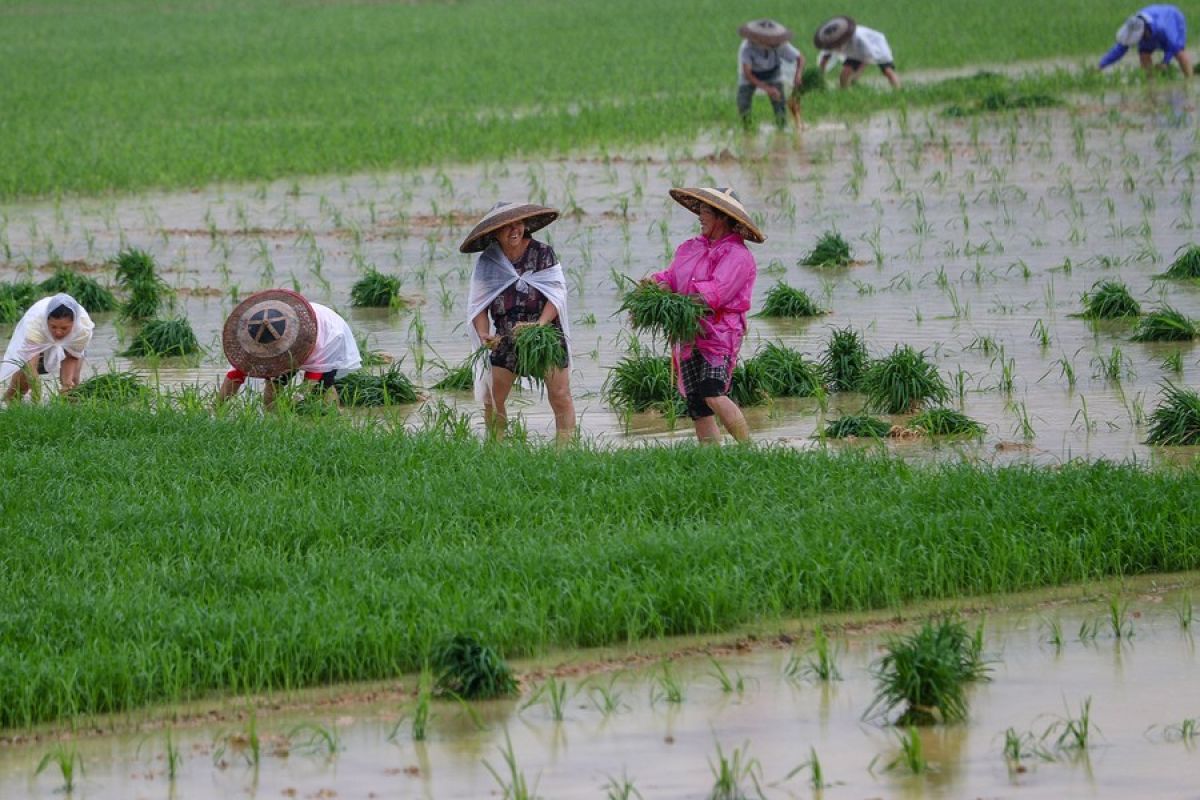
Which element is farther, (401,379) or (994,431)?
(401,379)

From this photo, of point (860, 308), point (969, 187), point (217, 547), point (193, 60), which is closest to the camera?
point (217, 547)

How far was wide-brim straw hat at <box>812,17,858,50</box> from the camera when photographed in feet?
80.2

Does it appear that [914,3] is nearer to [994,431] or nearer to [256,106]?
[256,106]

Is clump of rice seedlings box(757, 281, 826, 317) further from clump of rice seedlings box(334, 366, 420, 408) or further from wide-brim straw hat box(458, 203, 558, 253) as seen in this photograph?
wide-brim straw hat box(458, 203, 558, 253)

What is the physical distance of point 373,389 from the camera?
10.1 meters

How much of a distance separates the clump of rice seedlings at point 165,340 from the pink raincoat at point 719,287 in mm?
3953

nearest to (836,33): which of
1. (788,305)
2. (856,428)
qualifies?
(788,305)

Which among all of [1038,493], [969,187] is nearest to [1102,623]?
[1038,493]

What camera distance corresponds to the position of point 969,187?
17266 mm

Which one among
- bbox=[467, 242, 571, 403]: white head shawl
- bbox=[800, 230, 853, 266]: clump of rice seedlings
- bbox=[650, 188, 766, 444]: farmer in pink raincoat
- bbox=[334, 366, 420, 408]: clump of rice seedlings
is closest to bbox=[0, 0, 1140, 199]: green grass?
bbox=[800, 230, 853, 266]: clump of rice seedlings

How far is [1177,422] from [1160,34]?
1714 cm

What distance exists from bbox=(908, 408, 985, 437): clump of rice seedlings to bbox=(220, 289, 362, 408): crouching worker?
280 cm

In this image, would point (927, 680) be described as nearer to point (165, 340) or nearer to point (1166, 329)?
point (1166, 329)

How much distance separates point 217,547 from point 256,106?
19.8m
